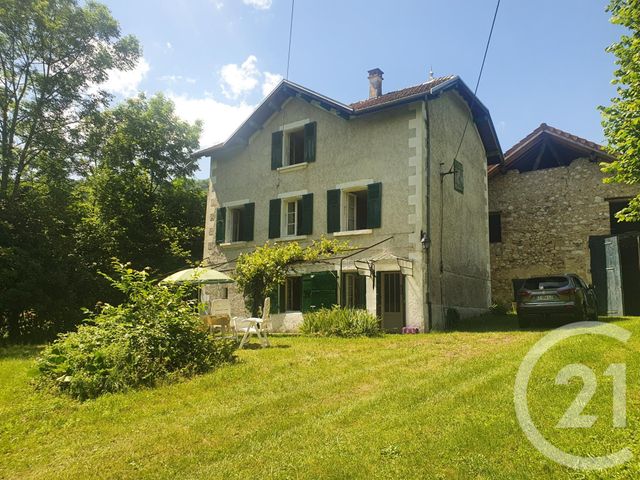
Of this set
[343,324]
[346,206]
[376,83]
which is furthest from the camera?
[376,83]

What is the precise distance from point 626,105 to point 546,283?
13.6 ft

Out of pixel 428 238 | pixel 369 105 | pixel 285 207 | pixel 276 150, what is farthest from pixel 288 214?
pixel 428 238

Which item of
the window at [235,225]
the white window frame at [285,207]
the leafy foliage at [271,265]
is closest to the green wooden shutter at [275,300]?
the leafy foliage at [271,265]

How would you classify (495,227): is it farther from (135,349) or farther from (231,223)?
(135,349)

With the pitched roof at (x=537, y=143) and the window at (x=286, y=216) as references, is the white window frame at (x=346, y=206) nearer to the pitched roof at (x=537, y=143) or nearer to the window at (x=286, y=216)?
the window at (x=286, y=216)

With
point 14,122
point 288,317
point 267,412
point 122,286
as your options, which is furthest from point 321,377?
point 14,122

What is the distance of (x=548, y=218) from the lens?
1877 cm

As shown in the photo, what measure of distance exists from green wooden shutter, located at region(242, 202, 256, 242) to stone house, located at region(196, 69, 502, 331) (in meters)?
0.04

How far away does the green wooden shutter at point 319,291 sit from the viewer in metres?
14.6

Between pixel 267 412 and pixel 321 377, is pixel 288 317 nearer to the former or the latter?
pixel 321 377

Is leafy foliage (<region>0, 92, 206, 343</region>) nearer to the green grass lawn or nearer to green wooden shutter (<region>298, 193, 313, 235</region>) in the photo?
green wooden shutter (<region>298, 193, 313, 235</region>)

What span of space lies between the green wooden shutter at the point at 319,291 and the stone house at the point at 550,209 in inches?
321

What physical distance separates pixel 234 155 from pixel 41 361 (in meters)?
12.1

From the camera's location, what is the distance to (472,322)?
14.9 meters
